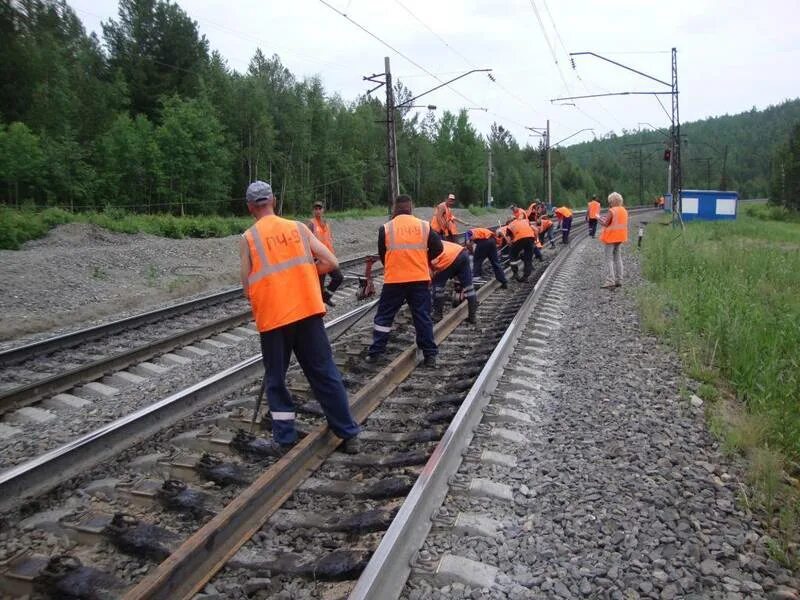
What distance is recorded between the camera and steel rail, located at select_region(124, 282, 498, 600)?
2.79 m

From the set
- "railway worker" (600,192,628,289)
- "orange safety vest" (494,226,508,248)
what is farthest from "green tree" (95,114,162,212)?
"railway worker" (600,192,628,289)

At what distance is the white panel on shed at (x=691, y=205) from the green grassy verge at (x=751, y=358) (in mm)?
26082

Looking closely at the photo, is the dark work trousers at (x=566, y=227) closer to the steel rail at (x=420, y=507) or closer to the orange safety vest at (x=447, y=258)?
the orange safety vest at (x=447, y=258)

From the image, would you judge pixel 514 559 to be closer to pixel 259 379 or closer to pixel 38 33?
pixel 259 379

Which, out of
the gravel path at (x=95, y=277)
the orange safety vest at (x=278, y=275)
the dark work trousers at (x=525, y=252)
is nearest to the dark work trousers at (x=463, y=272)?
the orange safety vest at (x=278, y=275)

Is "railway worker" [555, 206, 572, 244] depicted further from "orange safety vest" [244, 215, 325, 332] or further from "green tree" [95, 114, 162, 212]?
"green tree" [95, 114, 162, 212]

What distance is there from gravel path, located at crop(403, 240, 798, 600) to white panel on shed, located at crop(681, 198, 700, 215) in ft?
112

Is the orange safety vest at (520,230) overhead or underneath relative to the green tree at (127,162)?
underneath

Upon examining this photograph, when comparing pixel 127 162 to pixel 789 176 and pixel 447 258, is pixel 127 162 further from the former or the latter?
pixel 789 176

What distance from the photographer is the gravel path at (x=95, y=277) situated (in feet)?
35.1

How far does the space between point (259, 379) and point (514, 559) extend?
3.65m

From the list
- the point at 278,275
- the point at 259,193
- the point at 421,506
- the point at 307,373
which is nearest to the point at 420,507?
the point at 421,506

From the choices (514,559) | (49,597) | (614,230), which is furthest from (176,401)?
(614,230)

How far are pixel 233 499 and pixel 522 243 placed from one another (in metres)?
10.6
